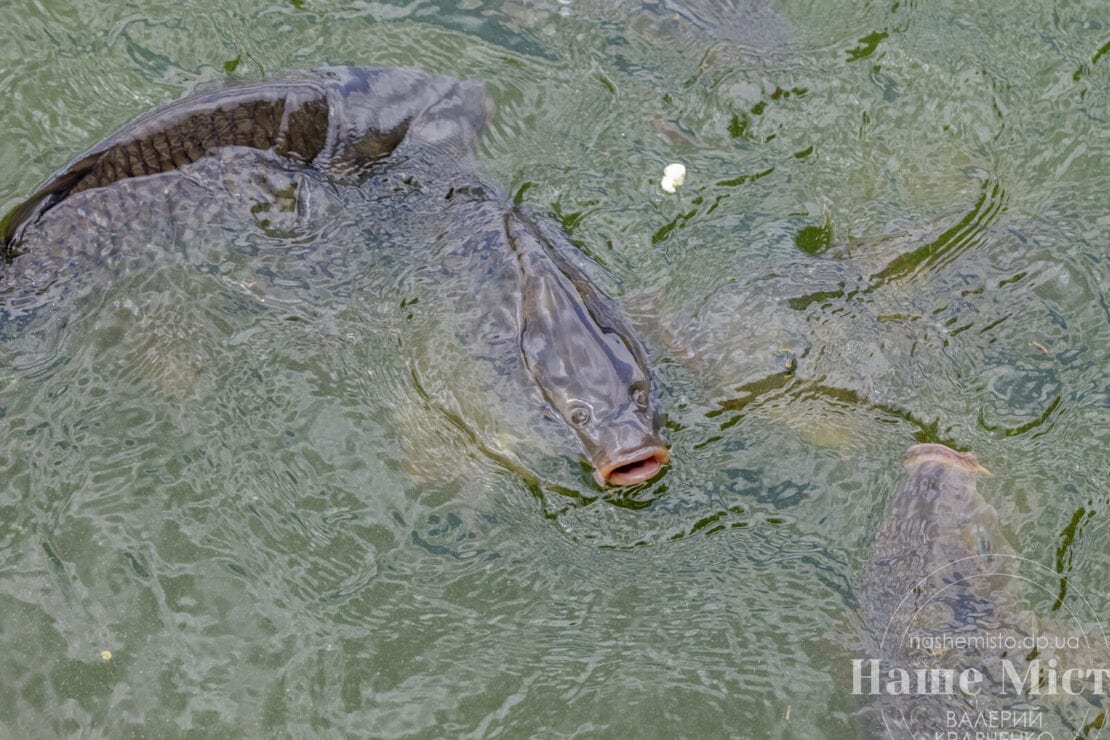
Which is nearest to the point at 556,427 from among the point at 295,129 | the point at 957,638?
the point at 957,638

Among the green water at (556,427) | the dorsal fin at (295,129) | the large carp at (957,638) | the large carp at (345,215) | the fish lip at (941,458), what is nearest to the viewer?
the large carp at (957,638)

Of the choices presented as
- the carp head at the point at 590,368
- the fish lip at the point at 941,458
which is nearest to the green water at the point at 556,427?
the fish lip at the point at 941,458

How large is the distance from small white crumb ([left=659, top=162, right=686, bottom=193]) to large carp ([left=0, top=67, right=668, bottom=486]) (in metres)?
0.61

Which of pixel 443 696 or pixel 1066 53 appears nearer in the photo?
pixel 443 696

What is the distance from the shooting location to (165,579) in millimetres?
4023

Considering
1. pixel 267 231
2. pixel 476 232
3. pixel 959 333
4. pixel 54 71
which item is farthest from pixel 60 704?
pixel 959 333

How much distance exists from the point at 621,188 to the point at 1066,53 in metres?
2.60

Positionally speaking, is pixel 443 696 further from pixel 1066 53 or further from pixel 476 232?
pixel 1066 53

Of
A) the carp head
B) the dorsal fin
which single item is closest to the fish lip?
the carp head

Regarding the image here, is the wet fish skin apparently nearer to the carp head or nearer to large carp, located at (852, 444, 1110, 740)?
large carp, located at (852, 444, 1110, 740)

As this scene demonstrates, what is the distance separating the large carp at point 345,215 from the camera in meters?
4.32

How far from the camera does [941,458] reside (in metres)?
4.16

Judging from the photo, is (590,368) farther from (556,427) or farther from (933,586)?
(933,586)

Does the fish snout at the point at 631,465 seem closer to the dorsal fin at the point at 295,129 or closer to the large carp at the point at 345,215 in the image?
the large carp at the point at 345,215
